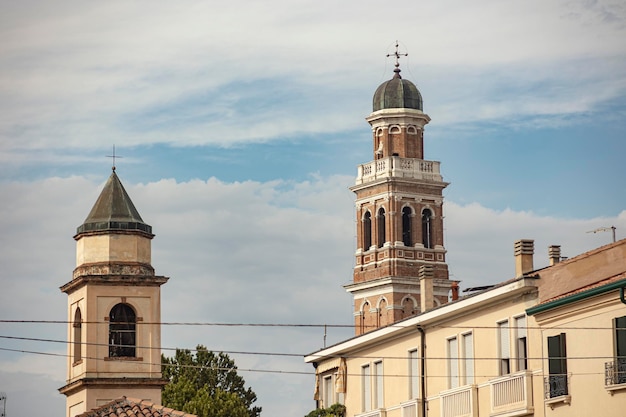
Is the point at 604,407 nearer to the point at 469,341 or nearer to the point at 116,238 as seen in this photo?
the point at 469,341

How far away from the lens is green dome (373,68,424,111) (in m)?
143

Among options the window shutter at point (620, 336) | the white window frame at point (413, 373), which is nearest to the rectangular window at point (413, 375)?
the white window frame at point (413, 373)

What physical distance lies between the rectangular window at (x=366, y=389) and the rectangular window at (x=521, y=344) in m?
12.0

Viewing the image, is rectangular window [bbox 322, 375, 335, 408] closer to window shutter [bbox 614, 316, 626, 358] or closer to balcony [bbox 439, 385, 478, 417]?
balcony [bbox 439, 385, 478, 417]

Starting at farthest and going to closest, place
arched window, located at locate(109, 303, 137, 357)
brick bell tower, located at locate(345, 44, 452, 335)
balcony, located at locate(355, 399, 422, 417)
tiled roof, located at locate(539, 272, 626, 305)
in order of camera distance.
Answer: brick bell tower, located at locate(345, 44, 452, 335) < arched window, located at locate(109, 303, 137, 357) < balcony, located at locate(355, 399, 422, 417) < tiled roof, located at locate(539, 272, 626, 305)

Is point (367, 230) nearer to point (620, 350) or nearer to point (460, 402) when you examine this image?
point (460, 402)

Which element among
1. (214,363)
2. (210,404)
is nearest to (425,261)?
(214,363)

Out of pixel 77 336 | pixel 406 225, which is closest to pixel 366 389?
pixel 77 336

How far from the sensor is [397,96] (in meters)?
143

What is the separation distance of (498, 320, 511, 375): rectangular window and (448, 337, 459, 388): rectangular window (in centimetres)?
315

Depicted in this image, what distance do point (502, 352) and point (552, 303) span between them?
4.66 meters

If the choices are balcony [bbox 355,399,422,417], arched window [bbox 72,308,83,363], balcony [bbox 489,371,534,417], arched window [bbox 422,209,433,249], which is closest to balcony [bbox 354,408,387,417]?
balcony [bbox 355,399,422,417]

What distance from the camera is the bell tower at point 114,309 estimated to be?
65.5 meters

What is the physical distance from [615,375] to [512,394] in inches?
263
